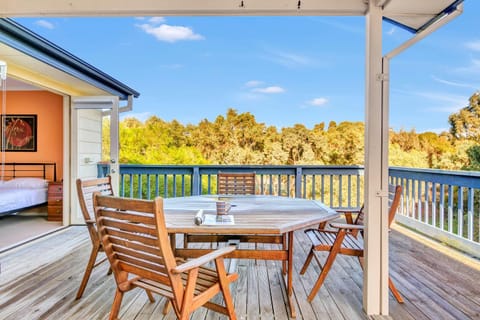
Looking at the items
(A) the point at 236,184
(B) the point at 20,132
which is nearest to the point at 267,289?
(A) the point at 236,184

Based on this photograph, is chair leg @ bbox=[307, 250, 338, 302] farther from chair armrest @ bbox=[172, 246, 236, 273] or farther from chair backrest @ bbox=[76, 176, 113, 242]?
chair backrest @ bbox=[76, 176, 113, 242]

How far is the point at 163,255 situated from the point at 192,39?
9023 millimetres

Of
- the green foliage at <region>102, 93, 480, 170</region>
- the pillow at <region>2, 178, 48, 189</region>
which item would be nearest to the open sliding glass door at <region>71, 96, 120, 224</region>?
the pillow at <region>2, 178, 48, 189</region>

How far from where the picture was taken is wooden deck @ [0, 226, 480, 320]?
2.11 m

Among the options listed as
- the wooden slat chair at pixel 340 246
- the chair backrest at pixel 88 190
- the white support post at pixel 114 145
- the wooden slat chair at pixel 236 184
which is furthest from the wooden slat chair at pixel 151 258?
the white support post at pixel 114 145

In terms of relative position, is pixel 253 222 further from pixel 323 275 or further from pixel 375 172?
pixel 375 172

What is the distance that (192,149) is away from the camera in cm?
791

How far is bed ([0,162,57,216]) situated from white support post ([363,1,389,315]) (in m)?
5.00

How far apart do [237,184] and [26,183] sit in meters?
4.09

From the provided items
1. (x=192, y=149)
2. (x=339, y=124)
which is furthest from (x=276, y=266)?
(x=339, y=124)

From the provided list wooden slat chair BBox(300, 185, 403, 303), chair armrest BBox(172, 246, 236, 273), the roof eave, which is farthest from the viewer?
the roof eave

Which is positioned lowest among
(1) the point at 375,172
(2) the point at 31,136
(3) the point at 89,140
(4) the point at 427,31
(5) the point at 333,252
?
(5) the point at 333,252

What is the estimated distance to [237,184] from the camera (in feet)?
12.3

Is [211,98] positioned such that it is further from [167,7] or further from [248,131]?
[167,7]
